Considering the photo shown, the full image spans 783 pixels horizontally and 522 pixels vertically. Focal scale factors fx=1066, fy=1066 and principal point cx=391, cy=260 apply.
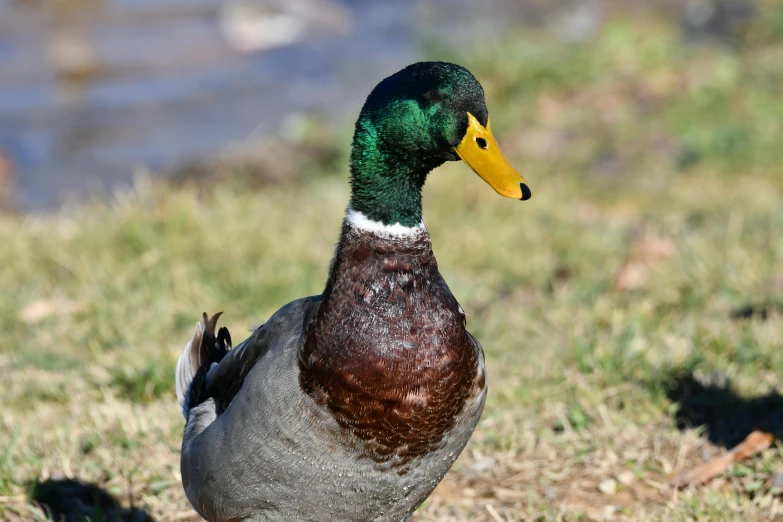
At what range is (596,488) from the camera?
3.26 metres

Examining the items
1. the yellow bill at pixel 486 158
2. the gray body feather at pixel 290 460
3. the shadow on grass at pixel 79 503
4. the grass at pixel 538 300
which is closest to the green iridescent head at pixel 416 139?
the yellow bill at pixel 486 158

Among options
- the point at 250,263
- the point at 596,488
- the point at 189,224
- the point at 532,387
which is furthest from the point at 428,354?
the point at 189,224

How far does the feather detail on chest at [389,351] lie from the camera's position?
2.41 meters

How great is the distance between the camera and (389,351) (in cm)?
242

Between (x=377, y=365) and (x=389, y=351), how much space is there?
4 centimetres

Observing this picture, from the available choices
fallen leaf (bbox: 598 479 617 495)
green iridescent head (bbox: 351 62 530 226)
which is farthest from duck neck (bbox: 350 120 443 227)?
fallen leaf (bbox: 598 479 617 495)

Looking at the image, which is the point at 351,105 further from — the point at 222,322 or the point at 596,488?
the point at 596,488

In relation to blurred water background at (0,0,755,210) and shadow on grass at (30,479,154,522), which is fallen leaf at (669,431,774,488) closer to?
shadow on grass at (30,479,154,522)

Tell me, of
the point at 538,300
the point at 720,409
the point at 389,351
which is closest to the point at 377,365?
the point at 389,351

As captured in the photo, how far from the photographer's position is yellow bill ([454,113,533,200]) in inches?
94.6

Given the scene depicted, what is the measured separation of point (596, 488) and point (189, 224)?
112 inches

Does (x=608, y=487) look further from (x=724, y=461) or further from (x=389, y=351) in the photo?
(x=389, y=351)

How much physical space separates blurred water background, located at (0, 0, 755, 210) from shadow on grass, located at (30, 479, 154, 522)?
15.6ft

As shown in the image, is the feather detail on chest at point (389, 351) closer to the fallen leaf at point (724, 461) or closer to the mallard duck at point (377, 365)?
the mallard duck at point (377, 365)
